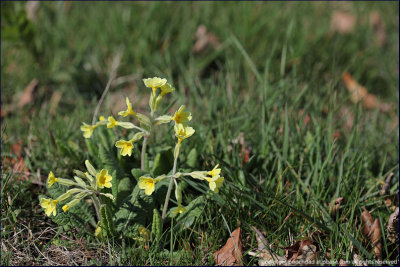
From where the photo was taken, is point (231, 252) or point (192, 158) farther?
point (192, 158)

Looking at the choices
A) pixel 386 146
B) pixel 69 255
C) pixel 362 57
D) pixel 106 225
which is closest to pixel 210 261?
pixel 106 225

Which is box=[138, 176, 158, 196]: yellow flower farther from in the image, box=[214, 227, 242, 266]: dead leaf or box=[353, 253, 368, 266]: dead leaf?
box=[353, 253, 368, 266]: dead leaf

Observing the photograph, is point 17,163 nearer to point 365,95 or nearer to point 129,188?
point 129,188

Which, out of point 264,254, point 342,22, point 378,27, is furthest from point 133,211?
point 378,27

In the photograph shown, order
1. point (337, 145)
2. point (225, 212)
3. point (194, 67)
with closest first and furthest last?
point (225, 212) → point (337, 145) → point (194, 67)

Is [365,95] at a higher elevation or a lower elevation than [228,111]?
lower

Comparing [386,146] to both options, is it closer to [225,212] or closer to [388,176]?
[388,176]

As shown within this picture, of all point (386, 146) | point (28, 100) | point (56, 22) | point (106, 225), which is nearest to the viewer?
point (106, 225)
